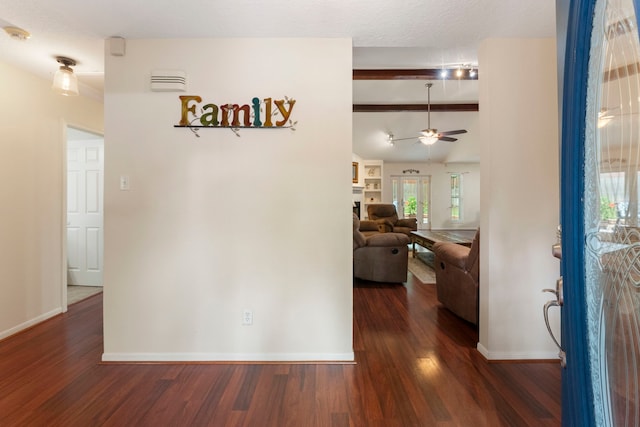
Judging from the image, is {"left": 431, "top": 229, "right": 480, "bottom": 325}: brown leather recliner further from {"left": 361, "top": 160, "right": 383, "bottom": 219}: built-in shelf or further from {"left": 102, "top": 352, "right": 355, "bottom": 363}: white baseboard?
{"left": 361, "top": 160, "right": 383, "bottom": 219}: built-in shelf

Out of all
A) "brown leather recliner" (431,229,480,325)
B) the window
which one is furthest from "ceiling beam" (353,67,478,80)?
the window

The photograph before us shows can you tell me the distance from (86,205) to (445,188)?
863 centimetres

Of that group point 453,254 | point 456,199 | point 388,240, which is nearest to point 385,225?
point 456,199

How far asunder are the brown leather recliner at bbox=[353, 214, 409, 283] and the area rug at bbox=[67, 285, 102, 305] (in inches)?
137

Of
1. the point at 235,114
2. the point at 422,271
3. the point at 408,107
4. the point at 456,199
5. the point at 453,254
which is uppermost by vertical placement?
the point at 408,107

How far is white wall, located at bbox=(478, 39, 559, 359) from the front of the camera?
2186mm

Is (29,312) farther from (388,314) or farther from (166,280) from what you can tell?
(388,314)

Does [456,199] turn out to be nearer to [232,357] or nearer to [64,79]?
[232,357]

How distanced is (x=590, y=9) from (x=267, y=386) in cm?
221

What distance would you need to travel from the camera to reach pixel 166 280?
218cm

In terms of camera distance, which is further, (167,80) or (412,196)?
(412,196)

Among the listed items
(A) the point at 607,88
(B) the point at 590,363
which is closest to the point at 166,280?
(B) the point at 590,363

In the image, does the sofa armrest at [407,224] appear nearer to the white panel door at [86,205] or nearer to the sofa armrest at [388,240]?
the sofa armrest at [388,240]

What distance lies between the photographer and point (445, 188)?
29.5 feet
